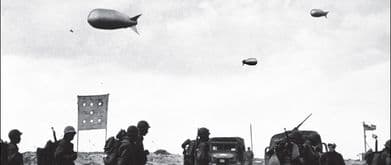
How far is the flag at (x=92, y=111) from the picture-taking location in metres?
28.1

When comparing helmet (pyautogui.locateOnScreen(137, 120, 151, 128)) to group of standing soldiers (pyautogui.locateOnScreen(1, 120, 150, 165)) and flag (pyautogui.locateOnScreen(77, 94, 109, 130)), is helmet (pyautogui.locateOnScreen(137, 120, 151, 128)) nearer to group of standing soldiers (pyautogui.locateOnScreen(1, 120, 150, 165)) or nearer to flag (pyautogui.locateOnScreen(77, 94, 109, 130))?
group of standing soldiers (pyautogui.locateOnScreen(1, 120, 150, 165))

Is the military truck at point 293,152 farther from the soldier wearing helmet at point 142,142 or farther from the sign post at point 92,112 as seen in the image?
the sign post at point 92,112

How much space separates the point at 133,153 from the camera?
8.77 meters

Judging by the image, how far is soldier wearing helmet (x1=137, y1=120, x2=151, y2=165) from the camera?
8.90 metres

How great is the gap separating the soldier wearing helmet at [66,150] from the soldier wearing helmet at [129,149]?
150 cm

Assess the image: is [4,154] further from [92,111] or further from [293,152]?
[92,111]

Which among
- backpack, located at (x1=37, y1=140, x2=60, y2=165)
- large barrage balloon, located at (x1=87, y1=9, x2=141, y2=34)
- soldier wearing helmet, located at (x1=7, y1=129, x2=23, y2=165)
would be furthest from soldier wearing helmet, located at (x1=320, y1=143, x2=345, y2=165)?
large barrage balloon, located at (x1=87, y1=9, x2=141, y2=34)

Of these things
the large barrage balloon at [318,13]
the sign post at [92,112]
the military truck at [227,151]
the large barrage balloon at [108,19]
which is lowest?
the military truck at [227,151]

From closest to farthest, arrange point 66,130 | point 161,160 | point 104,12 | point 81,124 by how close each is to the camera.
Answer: point 66,130 → point 104,12 → point 81,124 → point 161,160

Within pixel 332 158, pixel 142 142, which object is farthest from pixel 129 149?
pixel 332 158

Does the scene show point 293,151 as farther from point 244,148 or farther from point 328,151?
point 244,148

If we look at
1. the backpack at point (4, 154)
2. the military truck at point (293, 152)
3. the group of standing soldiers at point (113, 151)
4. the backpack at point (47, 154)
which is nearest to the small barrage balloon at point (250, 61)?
the military truck at point (293, 152)

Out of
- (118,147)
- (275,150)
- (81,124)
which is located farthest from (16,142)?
(81,124)

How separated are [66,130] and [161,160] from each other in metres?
43.1
